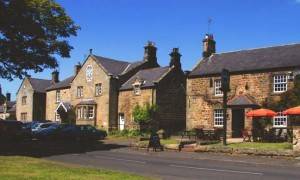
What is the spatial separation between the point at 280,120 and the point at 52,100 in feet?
120

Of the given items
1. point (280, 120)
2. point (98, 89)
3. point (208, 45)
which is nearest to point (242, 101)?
point (280, 120)

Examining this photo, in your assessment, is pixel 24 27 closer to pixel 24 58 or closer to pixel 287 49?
pixel 24 58

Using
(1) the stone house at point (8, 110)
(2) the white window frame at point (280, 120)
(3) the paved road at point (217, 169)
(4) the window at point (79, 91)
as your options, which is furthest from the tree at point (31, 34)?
(1) the stone house at point (8, 110)

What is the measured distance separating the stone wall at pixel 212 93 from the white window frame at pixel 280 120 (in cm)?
160

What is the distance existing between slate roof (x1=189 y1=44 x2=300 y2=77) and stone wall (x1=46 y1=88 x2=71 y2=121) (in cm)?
2301

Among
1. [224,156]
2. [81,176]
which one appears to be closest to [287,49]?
[224,156]

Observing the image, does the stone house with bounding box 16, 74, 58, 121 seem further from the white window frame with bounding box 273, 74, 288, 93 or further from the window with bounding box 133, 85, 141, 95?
the white window frame with bounding box 273, 74, 288, 93

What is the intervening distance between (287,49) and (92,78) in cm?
2438

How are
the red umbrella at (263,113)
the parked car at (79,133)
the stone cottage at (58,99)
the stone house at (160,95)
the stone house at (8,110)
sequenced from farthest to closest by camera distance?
the stone house at (8,110), the stone cottage at (58,99), the stone house at (160,95), the parked car at (79,133), the red umbrella at (263,113)

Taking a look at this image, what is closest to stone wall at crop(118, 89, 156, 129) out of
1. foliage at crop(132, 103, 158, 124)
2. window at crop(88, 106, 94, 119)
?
foliage at crop(132, 103, 158, 124)

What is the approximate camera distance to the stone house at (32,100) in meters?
69.3

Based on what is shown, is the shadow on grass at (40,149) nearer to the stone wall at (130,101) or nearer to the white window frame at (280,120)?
the stone wall at (130,101)

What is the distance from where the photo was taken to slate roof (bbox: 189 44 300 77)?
38.2 metres

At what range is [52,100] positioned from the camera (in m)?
65.1
